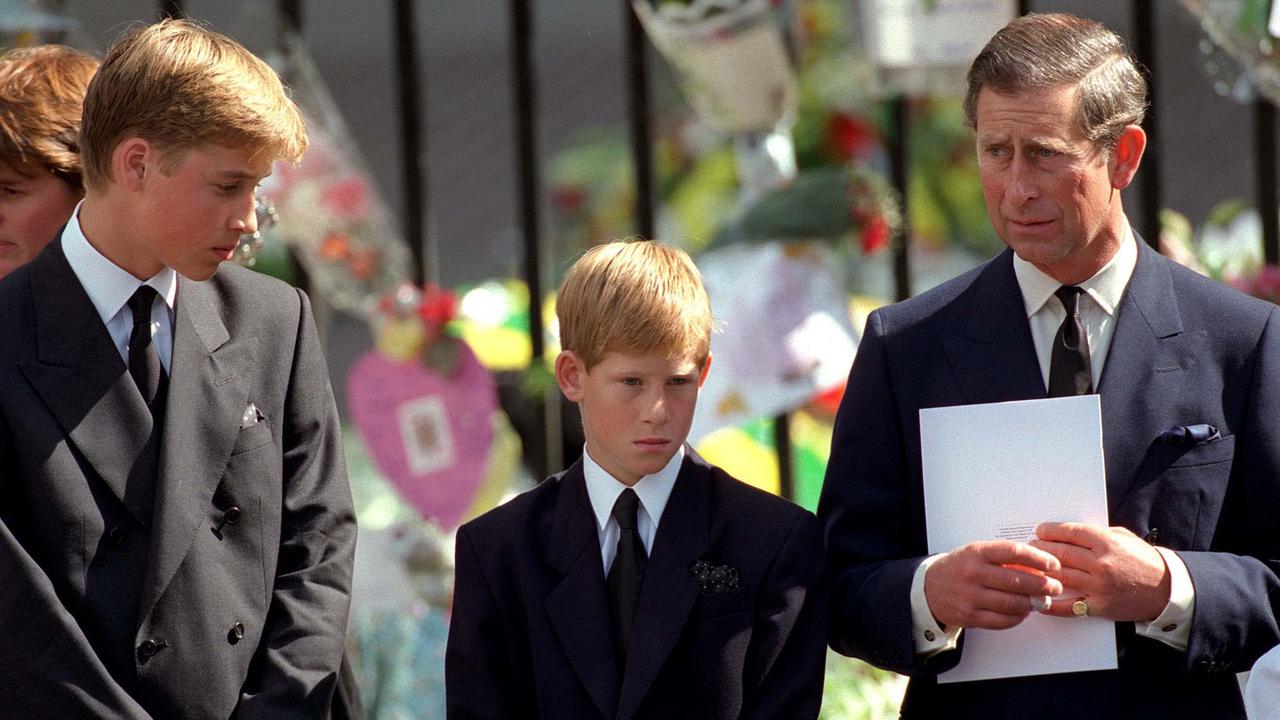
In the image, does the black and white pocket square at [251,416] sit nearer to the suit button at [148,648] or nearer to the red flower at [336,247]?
the suit button at [148,648]

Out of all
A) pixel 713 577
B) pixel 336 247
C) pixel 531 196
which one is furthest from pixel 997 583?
pixel 336 247

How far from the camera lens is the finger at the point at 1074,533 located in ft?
6.39

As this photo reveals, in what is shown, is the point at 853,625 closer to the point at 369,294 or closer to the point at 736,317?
the point at 736,317

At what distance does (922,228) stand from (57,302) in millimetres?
3748

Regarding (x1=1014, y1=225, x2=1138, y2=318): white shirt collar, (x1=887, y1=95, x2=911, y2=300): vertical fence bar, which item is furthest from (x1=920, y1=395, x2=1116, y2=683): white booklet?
(x1=887, y1=95, x2=911, y2=300): vertical fence bar

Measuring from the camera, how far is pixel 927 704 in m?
2.13

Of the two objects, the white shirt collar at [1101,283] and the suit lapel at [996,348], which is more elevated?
the white shirt collar at [1101,283]

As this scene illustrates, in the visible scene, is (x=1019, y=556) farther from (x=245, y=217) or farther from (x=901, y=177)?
(x=901, y=177)

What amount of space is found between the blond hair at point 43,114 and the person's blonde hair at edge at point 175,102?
265 millimetres

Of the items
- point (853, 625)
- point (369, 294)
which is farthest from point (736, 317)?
point (853, 625)

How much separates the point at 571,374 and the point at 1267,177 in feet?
6.43

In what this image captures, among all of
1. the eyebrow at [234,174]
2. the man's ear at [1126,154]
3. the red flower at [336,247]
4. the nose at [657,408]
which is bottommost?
the nose at [657,408]

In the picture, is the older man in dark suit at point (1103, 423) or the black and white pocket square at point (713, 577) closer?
the older man in dark suit at point (1103, 423)

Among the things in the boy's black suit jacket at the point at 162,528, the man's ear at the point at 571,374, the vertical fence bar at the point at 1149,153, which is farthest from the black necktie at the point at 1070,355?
the vertical fence bar at the point at 1149,153
